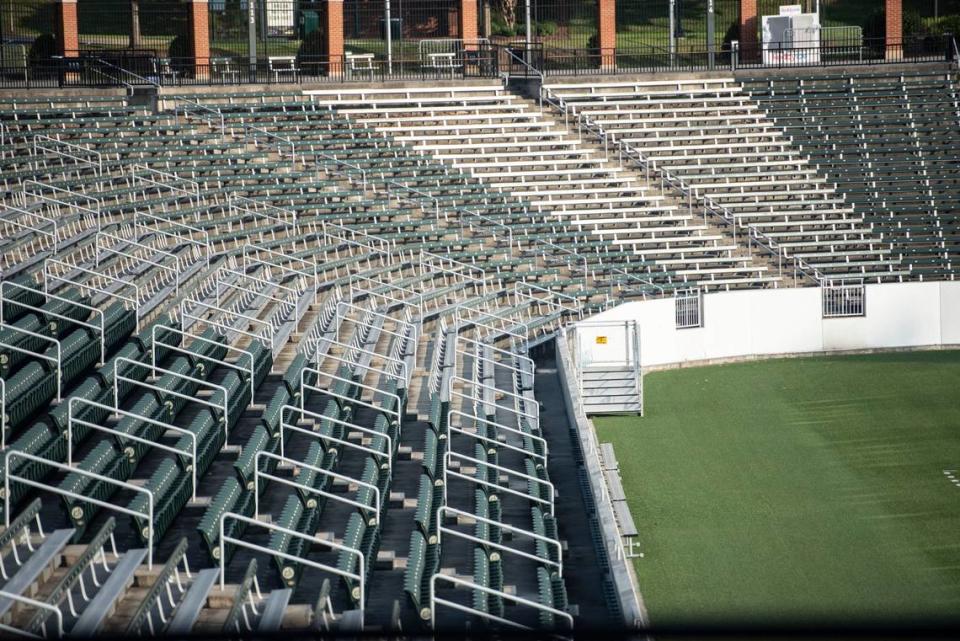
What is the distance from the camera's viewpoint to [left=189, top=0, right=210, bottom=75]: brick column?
102 feet

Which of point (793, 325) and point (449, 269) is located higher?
point (449, 269)

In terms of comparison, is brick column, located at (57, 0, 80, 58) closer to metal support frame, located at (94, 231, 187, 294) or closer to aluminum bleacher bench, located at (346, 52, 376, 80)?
aluminum bleacher bench, located at (346, 52, 376, 80)

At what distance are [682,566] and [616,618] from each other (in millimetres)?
3716

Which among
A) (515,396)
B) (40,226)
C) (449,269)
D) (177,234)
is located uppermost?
(40,226)

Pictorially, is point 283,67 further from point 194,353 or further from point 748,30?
point 194,353

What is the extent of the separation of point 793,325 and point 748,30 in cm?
1308

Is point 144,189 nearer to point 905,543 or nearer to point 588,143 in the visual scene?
point 588,143

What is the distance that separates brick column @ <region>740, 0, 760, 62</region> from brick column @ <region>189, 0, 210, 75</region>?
13395 mm

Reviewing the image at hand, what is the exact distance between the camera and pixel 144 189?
22.4m

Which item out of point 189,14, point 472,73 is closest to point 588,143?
point 472,73

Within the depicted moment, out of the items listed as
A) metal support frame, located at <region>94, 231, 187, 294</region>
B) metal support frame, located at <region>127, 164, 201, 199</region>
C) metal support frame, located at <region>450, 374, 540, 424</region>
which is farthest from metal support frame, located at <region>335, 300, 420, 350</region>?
metal support frame, located at <region>127, 164, 201, 199</region>

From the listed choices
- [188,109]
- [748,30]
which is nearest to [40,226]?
[188,109]

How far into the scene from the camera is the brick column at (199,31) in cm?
3105

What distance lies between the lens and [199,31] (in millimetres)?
31141
